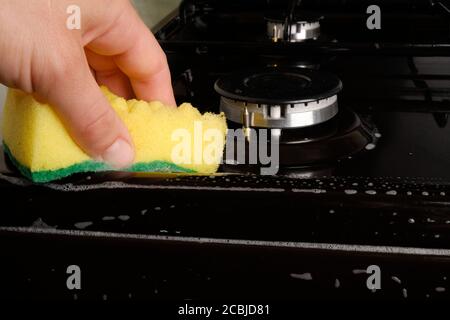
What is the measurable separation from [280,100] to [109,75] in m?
0.19

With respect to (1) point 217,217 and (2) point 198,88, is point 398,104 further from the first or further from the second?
(1) point 217,217

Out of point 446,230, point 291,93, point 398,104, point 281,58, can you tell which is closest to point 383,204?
point 446,230

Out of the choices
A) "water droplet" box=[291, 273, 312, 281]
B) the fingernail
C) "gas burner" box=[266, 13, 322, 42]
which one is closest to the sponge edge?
the fingernail

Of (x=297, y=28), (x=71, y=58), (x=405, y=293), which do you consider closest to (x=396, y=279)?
(x=405, y=293)

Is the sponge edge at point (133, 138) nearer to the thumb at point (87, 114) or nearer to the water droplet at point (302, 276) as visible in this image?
the thumb at point (87, 114)

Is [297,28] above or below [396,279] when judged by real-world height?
above

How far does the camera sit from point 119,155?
431 mm

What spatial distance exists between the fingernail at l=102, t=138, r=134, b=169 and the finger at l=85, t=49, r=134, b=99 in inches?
5.9

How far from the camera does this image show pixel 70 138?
43 cm

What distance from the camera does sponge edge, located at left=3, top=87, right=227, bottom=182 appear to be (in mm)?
412

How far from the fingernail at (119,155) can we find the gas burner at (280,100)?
0.43 feet

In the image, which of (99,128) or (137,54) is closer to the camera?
(99,128)

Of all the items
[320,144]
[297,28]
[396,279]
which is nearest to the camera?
[396,279]

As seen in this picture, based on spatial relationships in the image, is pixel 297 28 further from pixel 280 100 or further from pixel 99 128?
pixel 99 128
